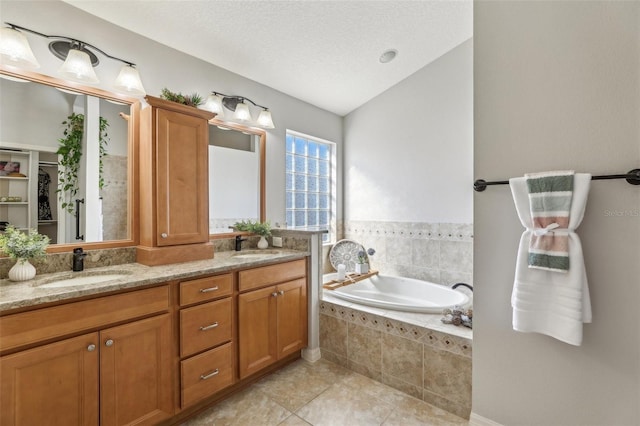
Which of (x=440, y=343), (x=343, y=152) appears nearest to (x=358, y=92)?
(x=343, y=152)

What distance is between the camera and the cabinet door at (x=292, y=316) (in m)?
2.15

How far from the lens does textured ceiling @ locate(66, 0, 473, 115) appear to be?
75.8 inches

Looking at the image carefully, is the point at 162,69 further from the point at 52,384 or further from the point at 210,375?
the point at 210,375

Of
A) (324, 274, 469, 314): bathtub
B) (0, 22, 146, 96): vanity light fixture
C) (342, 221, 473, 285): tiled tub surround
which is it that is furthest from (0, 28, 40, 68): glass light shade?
(342, 221, 473, 285): tiled tub surround

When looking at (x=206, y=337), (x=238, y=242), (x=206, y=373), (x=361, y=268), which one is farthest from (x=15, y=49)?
(x=361, y=268)

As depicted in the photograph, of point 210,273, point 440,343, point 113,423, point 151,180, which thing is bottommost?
point 113,423

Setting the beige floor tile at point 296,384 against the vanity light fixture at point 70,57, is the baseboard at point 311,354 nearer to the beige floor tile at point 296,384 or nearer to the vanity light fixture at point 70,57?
the beige floor tile at point 296,384

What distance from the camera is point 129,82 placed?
6.10 ft

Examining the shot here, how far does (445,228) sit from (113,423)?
9.81 feet

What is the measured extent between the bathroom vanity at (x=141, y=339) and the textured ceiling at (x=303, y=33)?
5.46ft

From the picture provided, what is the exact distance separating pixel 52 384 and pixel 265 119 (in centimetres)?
231

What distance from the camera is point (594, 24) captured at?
1.29 meters

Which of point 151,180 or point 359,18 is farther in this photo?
point 359,18

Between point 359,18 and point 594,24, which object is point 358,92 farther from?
point 594,24
